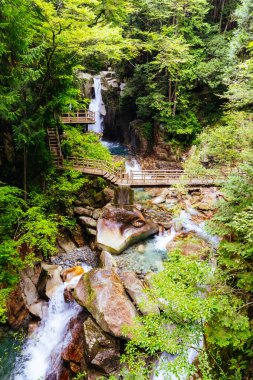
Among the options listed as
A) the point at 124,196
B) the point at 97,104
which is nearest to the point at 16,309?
the point at 124,196

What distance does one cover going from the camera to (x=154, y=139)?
24.8 metres

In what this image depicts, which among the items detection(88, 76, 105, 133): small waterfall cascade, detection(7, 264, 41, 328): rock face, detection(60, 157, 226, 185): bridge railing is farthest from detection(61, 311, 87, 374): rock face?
detection(88, 76, 105, 133): small waterfall cascade

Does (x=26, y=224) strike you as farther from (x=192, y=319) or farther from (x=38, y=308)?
(x=192, y=319)

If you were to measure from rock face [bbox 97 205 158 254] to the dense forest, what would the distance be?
1854mm

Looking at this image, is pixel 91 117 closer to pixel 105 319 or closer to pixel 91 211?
pixel 91 211

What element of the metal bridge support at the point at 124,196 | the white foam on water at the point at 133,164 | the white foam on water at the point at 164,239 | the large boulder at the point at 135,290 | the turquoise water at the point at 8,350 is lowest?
the turquoise water at the point at 8,350

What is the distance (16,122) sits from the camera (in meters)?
12.0

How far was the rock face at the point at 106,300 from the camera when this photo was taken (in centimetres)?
830

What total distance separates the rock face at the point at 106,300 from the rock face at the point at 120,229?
3175 mm

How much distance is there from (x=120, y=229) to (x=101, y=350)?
6.26 meters

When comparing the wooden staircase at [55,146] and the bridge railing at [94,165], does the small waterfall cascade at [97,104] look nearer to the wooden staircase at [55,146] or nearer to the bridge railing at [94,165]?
the wooden staircase at [55,146]

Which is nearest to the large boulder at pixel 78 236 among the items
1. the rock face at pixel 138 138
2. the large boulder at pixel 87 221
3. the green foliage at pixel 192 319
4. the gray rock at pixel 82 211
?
the large boulder at pixel 87 221

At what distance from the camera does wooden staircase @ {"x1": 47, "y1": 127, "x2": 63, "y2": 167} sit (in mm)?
15865

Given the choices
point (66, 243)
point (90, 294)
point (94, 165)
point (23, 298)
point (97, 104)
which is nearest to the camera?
point (90, 294)
